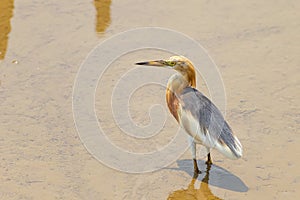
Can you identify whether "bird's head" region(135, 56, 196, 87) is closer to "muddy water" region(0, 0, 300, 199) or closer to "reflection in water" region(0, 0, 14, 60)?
"muddy water" region(0, 0, 300, 199)

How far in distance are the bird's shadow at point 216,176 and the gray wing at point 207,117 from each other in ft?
1.76

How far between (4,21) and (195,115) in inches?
184

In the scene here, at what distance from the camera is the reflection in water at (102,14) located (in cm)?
1018

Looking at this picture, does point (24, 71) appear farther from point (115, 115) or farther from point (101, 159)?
point (101, 159)

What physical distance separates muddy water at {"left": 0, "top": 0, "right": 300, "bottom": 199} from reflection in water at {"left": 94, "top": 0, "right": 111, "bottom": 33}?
2 centimetres

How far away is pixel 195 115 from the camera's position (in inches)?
274

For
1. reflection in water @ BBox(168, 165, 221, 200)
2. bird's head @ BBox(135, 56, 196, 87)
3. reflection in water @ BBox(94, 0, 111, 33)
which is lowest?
reflection in water @ BBox(168, 165, 221, 200)

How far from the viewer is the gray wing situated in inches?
268

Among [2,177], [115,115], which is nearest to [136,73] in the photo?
[115,115]

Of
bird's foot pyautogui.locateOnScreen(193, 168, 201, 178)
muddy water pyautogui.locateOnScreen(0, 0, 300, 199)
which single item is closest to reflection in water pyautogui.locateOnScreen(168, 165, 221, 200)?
muddy water pyautogui.locateOnScreen(0, 0, 300, 199)

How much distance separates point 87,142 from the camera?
A: 7715 millimetres

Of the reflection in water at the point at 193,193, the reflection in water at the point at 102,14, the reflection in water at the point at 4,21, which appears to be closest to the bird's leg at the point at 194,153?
the reflection in water at the point at 193,193

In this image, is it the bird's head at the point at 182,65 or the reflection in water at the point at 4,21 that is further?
the reflection in water at the point at 4,21

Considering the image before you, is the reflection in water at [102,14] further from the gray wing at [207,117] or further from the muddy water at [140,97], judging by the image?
the gray wing at [207,117]
